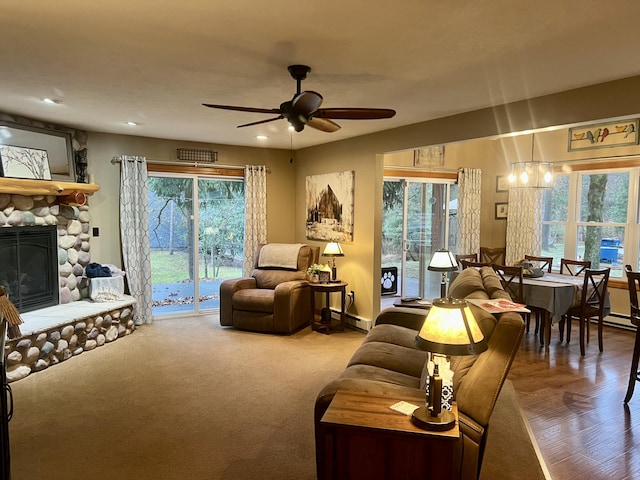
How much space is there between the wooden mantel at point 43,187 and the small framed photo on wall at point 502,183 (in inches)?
240

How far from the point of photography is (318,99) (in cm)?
275

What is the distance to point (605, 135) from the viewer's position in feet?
19.7

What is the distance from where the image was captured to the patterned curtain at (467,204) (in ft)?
23.3

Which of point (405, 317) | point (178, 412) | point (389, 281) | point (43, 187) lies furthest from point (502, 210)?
point (43, 187)

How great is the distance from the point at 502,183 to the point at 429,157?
1.44 meters

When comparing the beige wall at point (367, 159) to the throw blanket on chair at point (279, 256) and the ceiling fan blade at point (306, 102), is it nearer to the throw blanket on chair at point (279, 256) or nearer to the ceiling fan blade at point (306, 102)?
the throw blanket on chair at point (279, 256)

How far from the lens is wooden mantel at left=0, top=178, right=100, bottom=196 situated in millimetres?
4309

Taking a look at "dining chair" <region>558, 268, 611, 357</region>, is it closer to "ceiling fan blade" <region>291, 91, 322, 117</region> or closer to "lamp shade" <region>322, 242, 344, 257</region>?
"lamp shade" <region>322, 242, 344, 257</region>

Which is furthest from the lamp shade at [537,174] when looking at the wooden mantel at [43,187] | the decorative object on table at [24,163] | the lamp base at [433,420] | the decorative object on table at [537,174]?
the decorative object on table at [24,163]

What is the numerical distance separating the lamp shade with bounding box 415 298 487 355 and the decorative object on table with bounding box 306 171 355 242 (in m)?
3.88

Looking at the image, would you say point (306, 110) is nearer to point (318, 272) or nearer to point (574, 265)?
point (318, 272)

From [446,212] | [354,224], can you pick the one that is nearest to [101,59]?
[354,224]

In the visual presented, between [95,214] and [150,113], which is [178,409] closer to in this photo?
[150,113]

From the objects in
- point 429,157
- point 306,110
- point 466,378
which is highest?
point 429,157
